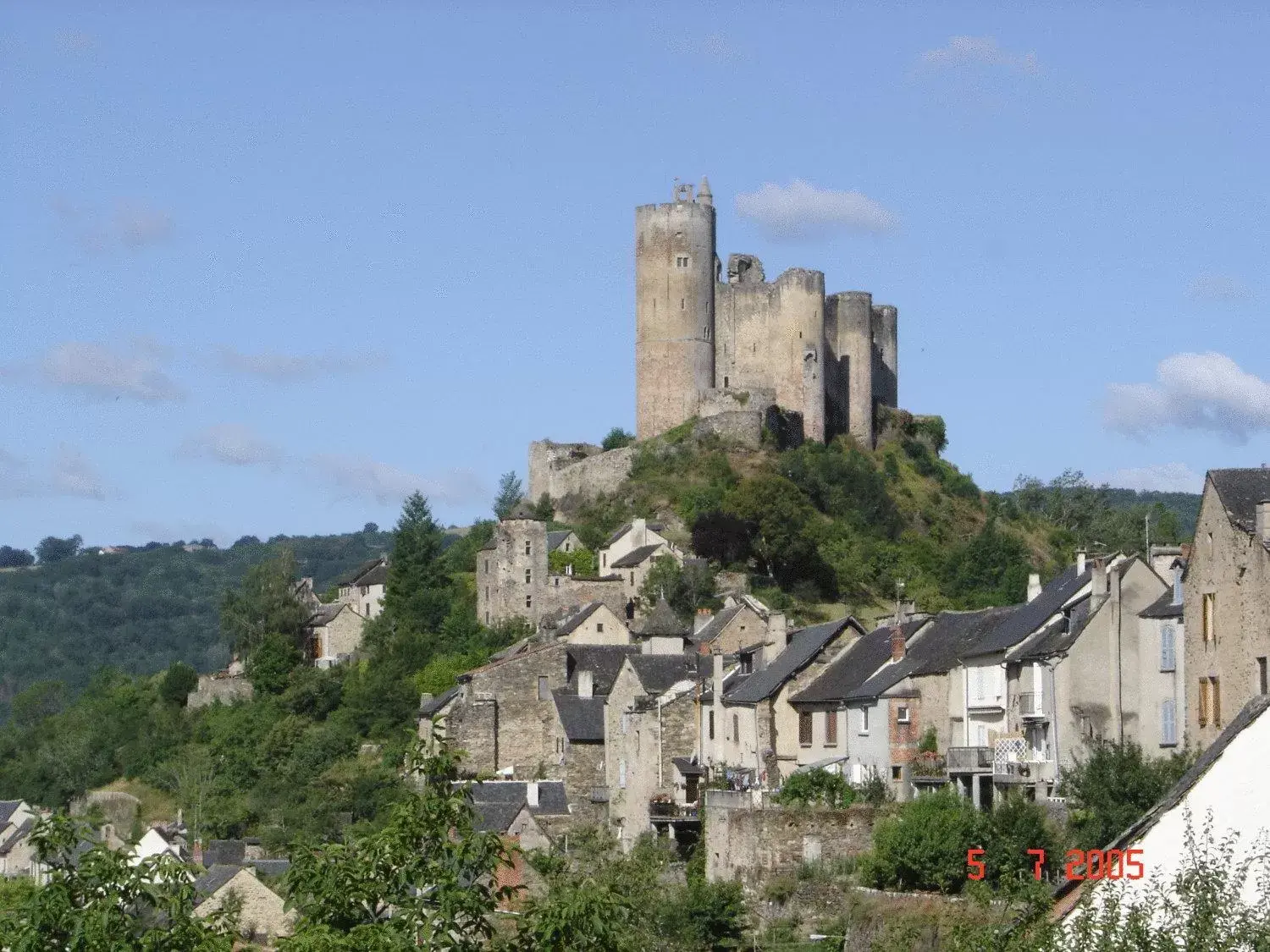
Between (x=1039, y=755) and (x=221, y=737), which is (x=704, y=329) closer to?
(x=221, y=737)

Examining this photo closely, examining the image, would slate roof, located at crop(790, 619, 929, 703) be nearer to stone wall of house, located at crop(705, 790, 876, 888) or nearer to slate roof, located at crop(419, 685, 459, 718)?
stone wall of house, located at crop(705, 790, 876, 888)

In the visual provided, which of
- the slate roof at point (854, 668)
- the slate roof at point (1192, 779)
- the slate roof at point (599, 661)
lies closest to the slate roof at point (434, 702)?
Result: the slate roof at point (599, 661)

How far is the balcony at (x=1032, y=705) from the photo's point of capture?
41.2 metres

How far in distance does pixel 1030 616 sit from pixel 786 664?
33.1 feet

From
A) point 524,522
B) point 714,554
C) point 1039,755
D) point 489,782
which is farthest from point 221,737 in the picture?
point 1039,755

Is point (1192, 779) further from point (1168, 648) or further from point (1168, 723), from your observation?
point (1168, 648)

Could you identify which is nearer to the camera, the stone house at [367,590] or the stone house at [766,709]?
the stone house at [766,709]

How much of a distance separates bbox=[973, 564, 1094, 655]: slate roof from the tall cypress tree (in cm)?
4752

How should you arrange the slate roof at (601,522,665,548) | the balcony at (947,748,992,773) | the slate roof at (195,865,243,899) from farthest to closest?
the slate roof at (601,522,665,548)
the slate roof at (195,865,243,899)
the balcony at (947,748,992,773)

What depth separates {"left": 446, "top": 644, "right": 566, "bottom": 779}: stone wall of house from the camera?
6575 cm

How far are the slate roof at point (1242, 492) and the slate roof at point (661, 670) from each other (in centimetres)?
2712

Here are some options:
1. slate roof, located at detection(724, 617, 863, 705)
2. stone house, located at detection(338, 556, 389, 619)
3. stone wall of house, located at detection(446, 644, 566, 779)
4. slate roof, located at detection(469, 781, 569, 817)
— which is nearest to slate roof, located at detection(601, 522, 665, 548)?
stone house, located at detection(338, 556, 389, 619)
